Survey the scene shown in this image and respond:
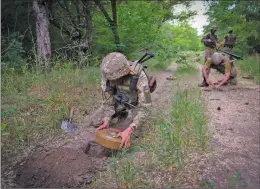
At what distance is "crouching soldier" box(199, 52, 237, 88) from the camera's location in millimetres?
7918

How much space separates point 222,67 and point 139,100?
15.8 ft

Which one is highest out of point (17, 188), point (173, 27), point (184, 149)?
point (173, 27)

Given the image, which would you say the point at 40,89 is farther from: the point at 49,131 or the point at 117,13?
the point at 117,13

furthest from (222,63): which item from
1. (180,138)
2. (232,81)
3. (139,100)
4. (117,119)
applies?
(180,138)

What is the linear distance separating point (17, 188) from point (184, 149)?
1.76 metres

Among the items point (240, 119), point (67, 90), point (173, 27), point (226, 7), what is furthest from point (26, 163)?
point (173, 27)

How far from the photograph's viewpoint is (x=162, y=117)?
183 inches

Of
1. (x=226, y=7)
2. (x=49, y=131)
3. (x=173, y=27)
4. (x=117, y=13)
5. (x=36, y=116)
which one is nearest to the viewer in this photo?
(x=49, y=131)

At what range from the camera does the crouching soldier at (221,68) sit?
7918mm

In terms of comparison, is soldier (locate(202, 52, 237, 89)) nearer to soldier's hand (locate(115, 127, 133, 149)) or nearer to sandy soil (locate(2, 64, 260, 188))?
sandy soil (locate(2, 64, 260, 188))

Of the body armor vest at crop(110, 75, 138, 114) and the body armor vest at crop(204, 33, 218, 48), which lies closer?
the body armor vest at crop(110, 75, 138, 114)

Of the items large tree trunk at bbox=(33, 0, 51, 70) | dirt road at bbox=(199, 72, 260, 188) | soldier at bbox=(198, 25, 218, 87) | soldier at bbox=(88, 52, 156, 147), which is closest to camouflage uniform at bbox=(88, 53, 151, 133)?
soldier at bbox=(88, 52, 156, 147)

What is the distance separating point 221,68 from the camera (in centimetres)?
834

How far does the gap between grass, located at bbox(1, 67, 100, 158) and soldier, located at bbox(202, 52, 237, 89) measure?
285 centimetres
